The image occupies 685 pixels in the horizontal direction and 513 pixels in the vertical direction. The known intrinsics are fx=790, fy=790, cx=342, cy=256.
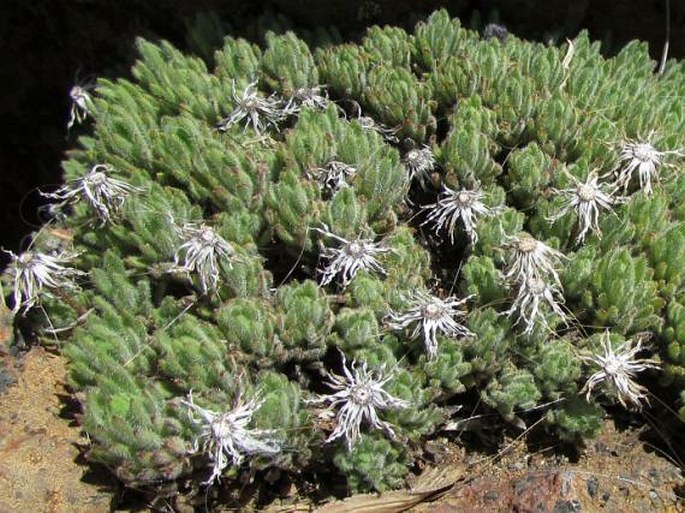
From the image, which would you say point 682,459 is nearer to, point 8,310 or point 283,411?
point 283,411

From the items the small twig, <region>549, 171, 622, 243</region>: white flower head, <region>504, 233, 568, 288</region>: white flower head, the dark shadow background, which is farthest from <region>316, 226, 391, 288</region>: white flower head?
the small twig

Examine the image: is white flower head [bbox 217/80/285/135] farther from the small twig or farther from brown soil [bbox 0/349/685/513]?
the small twig

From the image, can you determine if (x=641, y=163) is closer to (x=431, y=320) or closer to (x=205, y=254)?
(x=431, y=320)

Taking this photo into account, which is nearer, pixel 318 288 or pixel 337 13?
pixel 318 288

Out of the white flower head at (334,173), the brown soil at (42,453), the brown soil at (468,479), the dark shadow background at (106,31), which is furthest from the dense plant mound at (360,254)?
the dark shadow background at (106,31)

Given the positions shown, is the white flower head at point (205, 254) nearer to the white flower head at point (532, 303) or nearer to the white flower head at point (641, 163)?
the white flower head at point (532, 303)

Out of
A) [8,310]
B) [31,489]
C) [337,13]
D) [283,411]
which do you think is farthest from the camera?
[337,13]

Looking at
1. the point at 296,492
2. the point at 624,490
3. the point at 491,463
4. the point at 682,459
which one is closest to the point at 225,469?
the point at 296,492
